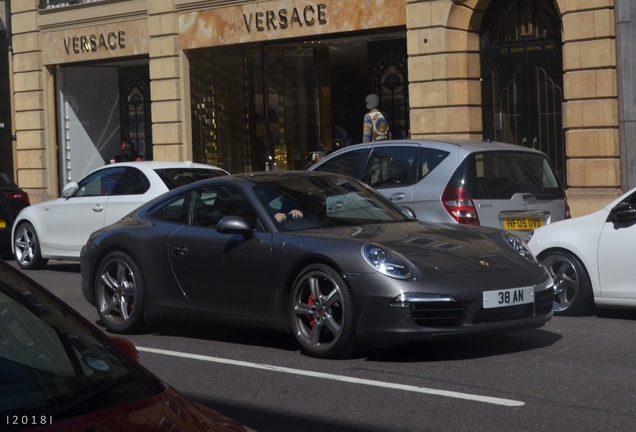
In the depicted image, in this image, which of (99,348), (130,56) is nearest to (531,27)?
(130,56)

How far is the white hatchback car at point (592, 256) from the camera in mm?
9922

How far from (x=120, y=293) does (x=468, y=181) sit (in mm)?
3807

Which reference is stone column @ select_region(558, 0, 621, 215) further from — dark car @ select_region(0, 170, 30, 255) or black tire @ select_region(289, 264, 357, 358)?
black tire @ select_region(289, 264, 357, 358)

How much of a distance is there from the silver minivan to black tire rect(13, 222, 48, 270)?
528cm

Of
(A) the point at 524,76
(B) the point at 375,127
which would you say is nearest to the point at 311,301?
(B) the point at 375,127

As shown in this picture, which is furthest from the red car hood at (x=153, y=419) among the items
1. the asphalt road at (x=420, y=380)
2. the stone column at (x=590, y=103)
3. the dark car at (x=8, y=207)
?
the stone column at (x=590, y=103)

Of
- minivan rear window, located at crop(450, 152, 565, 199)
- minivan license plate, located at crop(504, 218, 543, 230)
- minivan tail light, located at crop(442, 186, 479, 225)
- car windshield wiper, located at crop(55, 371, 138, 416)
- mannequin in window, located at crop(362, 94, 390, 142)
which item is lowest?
car windshield wiper, located at crop(55, 371, 138, 416)

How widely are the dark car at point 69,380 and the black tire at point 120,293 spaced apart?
5.87 m

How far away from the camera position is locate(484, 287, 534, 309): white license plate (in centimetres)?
786

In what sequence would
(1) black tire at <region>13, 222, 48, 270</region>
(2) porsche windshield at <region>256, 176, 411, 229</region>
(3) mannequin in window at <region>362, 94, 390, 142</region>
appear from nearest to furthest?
(2) porsche windshield at <region>256, 176, 411, 229</region> < (1) black tire at <region>13, 222, 48, 270</region> < (3) mannequin in window at <region>362, 94, 390, 142</region>

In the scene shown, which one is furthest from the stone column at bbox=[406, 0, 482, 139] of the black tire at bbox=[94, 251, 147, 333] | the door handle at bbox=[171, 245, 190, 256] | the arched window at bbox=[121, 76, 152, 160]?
the door handle at bbox=[171, 245, 190, 256]

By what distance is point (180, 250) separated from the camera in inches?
361

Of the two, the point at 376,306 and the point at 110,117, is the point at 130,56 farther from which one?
the point at 376,306

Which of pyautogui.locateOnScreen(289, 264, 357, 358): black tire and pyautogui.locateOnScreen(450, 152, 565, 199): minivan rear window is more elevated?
pyautogui.locateOnScreen(450, 152, 565, 199): minivan rear window
